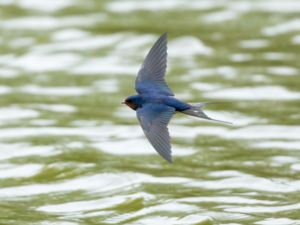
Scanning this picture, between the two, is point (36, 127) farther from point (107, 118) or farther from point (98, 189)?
point (98, 189)

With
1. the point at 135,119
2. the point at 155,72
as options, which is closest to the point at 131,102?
the point at 155,72

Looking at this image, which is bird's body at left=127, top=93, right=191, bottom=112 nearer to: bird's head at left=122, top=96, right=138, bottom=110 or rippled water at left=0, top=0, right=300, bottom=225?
bird's head at left=122, top=96, right=138, bottom=110

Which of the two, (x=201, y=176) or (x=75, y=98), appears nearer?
Answer: (x=201, y=176)

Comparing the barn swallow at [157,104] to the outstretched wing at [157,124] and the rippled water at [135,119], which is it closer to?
the outstretched wing at [157,124]

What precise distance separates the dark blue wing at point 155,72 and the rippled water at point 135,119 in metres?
0.70

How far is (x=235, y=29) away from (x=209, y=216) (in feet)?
14.3

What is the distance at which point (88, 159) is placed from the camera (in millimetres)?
6562

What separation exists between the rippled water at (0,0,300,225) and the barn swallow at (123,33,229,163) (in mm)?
707

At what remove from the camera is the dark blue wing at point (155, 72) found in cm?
502

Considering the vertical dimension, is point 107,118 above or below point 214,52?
below

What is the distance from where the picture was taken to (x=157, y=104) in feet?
16.0

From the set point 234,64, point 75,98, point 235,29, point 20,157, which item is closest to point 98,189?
point 20,157

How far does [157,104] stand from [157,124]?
0.17 meters

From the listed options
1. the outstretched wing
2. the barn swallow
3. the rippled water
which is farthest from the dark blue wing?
the rippled water
